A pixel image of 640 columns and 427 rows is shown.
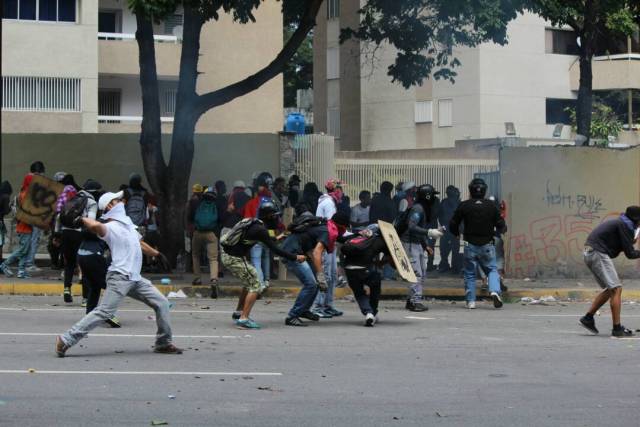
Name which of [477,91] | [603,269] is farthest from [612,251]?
[477,91]

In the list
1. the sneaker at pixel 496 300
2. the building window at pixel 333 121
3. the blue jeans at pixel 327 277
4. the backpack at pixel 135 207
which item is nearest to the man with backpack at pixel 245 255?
the blue jeans at pixel 327 277

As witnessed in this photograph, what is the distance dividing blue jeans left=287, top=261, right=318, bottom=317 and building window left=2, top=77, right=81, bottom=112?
60.8 ft

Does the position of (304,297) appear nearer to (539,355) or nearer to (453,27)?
(539,355)

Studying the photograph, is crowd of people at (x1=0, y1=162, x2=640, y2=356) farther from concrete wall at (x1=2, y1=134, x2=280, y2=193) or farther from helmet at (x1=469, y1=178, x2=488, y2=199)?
concrete wall at (x1=2, y1=134, x2=280, y2=193)

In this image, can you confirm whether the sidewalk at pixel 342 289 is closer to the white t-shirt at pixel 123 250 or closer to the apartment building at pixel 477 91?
the white t-shirt at pixel 123 250

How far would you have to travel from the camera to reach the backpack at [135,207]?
59.1ft

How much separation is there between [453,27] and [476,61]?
17.7m

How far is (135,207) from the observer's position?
59.4 ft

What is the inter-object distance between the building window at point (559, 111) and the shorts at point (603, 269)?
1096 inches

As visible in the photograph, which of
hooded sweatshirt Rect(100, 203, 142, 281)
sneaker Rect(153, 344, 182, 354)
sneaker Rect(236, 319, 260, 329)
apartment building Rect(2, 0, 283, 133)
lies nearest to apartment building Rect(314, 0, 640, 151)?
apartment building Rect(2, 0, 283, 133)

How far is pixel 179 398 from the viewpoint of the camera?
8.59 metres

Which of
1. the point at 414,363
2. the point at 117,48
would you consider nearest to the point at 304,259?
the point at 414,363

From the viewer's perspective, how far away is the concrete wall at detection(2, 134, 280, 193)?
23.2 metres

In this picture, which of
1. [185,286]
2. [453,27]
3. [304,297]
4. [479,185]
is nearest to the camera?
[304,297]
